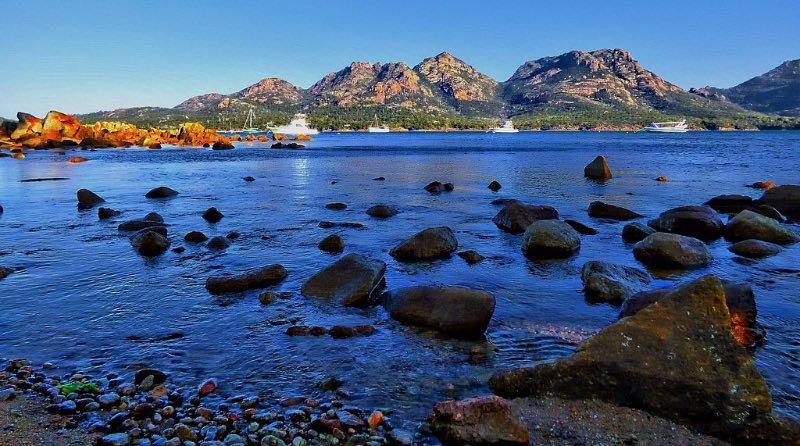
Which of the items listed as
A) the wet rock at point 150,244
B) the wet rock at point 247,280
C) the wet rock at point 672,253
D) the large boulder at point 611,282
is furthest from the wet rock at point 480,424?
the wet rock at point 150,244

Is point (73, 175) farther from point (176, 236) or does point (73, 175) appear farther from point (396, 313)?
point (396, 313)

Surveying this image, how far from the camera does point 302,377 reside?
7.25 m

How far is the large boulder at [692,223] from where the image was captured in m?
17.4

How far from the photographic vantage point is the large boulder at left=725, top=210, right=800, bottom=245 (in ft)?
53.9

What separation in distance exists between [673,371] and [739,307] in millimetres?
3808

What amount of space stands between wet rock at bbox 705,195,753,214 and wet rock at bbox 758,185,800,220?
0.64 m

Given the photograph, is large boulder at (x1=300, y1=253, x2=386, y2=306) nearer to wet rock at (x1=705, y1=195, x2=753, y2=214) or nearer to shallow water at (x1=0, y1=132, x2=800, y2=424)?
shallow water at (x1=0, y1=132, x2=800, y2=424)

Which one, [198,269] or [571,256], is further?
[571,256]

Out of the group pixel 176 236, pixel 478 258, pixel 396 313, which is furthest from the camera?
pixel 176 236


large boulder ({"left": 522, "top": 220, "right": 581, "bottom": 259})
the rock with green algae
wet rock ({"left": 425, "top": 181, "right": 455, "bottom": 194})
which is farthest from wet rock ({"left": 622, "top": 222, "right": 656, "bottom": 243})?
wet rock ({"left": 425, "top": 181, "right": 455, "bottom": 194})

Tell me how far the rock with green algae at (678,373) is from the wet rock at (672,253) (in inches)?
291

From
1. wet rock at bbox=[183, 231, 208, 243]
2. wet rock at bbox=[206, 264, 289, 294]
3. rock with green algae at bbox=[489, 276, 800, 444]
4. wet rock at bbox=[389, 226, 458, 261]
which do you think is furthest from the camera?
wet rock at bbox=[183, 231, 208, 243]

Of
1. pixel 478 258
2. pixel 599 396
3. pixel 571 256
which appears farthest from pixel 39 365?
pixel 571 256

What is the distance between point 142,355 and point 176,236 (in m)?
10.6
